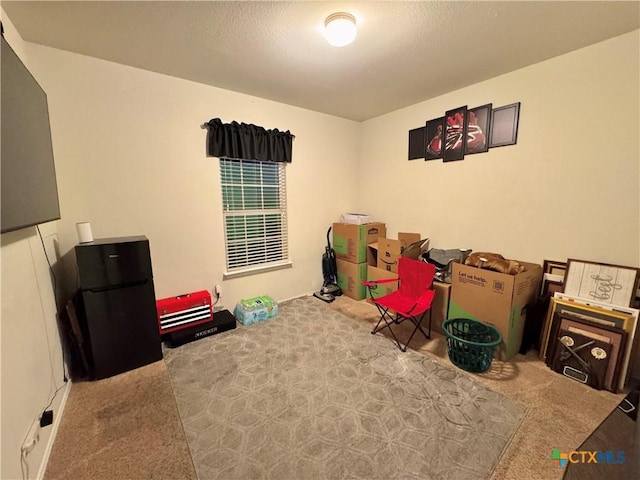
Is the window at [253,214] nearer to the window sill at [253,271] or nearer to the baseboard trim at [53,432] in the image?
the window sill at [253,271]

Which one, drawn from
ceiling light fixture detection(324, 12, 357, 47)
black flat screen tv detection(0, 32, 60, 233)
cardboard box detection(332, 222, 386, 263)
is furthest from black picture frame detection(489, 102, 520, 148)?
black flat screen tv detection(0, 32, 60, 233)

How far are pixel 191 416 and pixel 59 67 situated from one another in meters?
2.96

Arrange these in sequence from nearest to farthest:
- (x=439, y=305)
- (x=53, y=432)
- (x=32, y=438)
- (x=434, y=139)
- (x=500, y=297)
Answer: (x=32, y=438), (x=53, y=432), (x=500, y=297), (x=439, y=305), (x=434, y=139)

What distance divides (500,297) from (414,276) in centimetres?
81

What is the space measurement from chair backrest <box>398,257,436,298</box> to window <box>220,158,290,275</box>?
158 centimetres

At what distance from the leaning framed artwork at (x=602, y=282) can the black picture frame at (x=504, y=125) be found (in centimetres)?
129

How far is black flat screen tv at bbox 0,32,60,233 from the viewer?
1.19 m

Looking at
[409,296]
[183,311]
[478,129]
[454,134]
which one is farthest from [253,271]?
[478,129]

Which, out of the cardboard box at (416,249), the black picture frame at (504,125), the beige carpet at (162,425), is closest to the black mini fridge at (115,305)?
the beige carpet at (162,425)

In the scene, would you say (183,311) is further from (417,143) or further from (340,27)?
(417,143)

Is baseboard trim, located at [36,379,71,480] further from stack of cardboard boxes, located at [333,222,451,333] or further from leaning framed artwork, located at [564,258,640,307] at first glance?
leaning framed artwork, located at [564,258,640,307]

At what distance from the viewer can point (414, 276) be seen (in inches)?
114

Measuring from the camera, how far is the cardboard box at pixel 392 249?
3.30m

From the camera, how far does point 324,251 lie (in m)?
4.08
